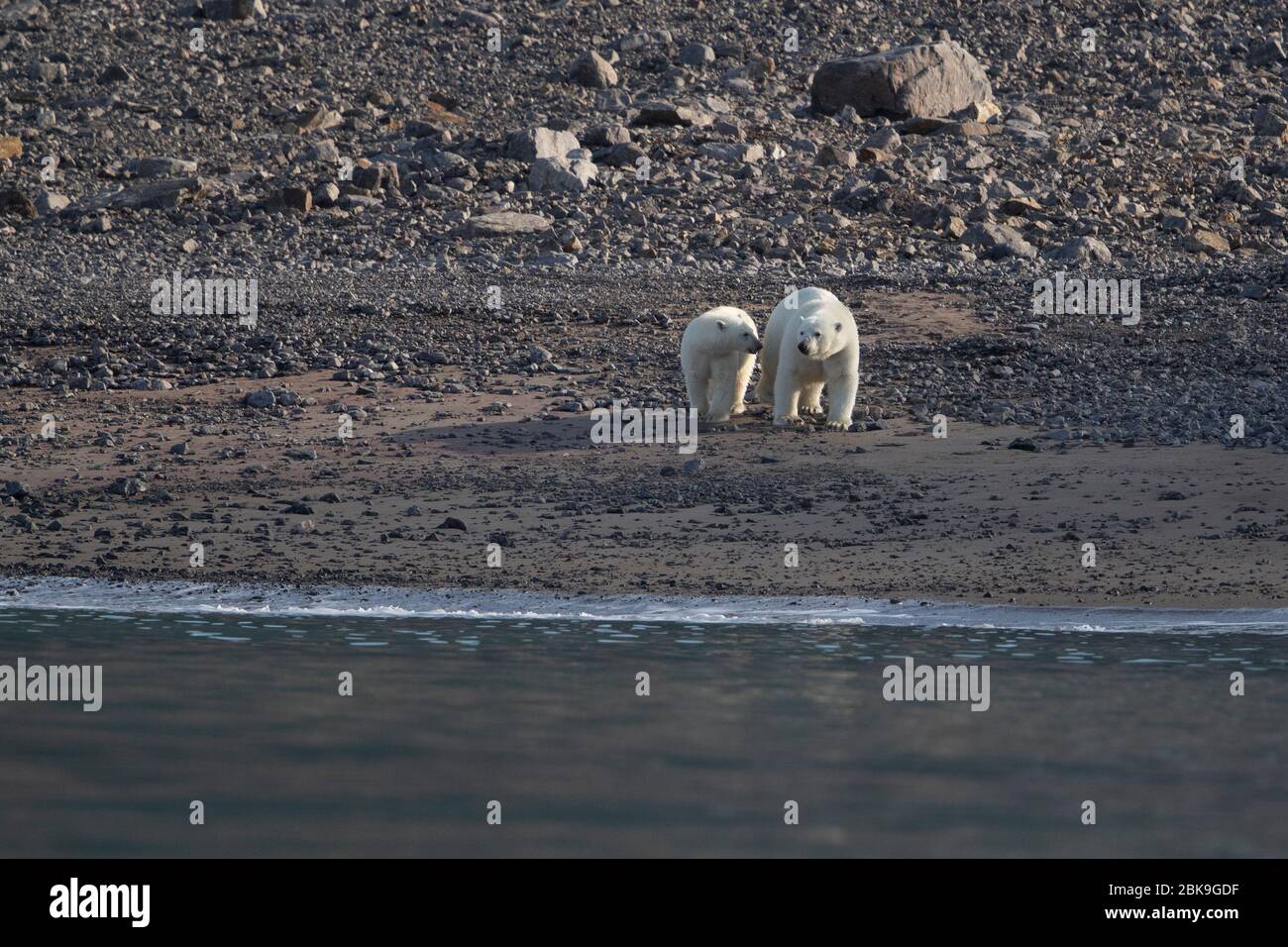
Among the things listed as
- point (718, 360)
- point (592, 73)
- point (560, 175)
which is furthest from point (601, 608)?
point (592, 73)

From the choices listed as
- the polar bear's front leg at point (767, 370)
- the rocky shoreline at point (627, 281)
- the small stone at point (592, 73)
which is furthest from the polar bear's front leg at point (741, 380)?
the small stone at point (592, 73)

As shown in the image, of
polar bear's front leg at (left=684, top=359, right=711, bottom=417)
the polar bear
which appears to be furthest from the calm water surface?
polar bear's front leg at (left=684, top=359, right=711, bottom=417)

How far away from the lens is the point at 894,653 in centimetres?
1008

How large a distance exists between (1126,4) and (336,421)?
854 inches

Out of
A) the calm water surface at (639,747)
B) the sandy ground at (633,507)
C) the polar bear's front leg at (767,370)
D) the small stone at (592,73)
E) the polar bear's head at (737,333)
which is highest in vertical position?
the small stone at (592,73)

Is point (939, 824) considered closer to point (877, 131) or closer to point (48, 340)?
point (48, 340)

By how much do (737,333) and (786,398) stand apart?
65 cm

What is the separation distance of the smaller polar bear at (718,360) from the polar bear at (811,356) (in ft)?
0.75

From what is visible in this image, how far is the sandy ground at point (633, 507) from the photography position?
12.3 metres

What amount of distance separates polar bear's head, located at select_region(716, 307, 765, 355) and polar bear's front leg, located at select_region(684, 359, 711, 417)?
0.29 meters

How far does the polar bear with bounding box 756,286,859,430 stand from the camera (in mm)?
14070

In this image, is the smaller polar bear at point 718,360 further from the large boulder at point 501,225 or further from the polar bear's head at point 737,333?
the large boulder at point 501,225

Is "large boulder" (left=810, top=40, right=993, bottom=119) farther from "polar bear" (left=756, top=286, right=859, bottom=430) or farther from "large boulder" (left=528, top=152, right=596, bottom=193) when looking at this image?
"polar bear" (left=756, top=286, right=859, bottom=430)
